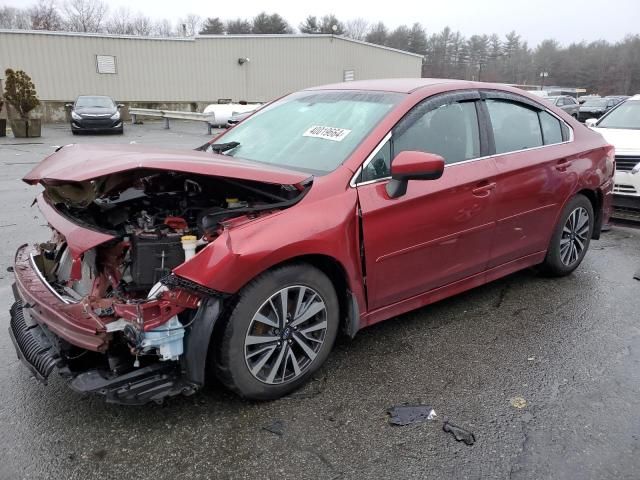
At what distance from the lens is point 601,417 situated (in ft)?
8.92

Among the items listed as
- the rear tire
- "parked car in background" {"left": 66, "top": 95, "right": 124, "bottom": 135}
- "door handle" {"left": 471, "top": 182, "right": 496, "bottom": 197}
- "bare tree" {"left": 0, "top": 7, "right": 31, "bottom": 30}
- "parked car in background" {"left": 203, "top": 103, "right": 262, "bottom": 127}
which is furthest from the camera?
"bare tree" {"left": 0, "top": 7, "right": 31, "bottom": 30}

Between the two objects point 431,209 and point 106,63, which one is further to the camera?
point 106,63

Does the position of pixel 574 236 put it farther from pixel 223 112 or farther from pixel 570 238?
pixel 223 112

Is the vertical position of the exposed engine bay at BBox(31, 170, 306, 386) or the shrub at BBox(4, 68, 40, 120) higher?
the shrub at BBox(4, 68, 40, 120)

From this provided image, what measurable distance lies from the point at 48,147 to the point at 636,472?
16.9 meters

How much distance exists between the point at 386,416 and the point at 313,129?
1855 mm

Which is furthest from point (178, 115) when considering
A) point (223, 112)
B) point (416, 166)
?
point (416, 166)

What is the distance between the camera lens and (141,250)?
260cm

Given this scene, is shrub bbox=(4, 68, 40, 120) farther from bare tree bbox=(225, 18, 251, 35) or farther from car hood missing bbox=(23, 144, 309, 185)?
bare tree bbox=(225, 18, 251, 35)

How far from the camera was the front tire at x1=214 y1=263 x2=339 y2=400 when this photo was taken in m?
2.57

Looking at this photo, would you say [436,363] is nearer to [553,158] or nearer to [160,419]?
[160,419]

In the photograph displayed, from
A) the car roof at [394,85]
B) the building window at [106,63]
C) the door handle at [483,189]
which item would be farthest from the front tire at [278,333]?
the building window at [106,63]

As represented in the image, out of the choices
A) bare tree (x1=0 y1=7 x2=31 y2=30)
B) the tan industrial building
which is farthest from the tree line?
the tan industrial building

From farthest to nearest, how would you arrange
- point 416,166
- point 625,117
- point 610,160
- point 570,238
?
point 625,117 < point 610,160 < point 570,238 < point 416,166
